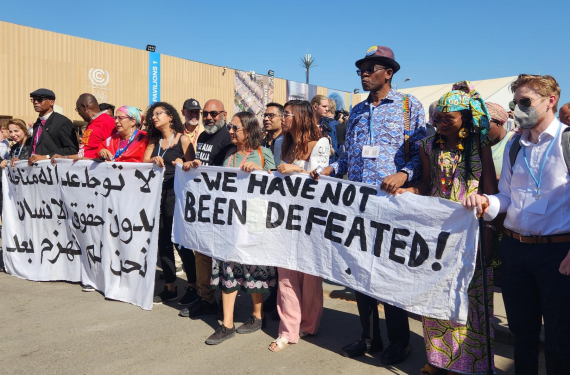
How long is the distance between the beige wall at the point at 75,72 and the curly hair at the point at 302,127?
63.3 ft

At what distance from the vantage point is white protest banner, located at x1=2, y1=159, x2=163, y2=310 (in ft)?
16.2

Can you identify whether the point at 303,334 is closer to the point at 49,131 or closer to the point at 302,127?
the point at 302,127

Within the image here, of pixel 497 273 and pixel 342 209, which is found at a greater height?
pixel 342 209

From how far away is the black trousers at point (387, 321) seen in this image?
3.67 metres

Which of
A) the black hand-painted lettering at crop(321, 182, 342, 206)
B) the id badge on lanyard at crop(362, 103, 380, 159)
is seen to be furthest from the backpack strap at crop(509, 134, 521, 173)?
the black hand-painted lettering at crop(321, 182, 342, 206)

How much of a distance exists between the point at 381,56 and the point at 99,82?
72.2 feet

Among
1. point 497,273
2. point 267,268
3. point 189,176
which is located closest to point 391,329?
point 497,273

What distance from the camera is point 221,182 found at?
438cm

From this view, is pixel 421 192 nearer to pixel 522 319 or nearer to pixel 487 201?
pixel 487 201

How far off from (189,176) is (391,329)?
7.31ft

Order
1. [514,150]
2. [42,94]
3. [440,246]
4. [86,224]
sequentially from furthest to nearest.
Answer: [42,94] < [86,224] < [440,246] < [514,150]

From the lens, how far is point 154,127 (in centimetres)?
518

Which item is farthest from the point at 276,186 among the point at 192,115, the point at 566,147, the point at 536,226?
the point at 192,115

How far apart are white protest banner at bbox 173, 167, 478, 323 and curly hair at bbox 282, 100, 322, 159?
36cm
